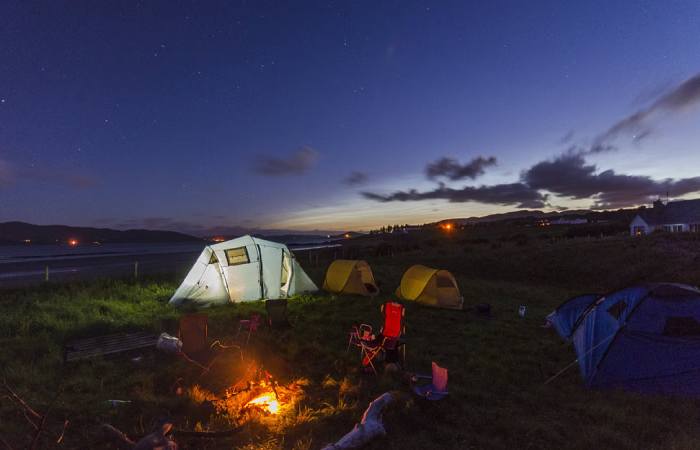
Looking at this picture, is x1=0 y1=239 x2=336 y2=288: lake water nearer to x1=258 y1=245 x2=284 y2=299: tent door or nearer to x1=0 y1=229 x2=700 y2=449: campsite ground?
x1=258 y1=245 x2=284 y2=299: tent door

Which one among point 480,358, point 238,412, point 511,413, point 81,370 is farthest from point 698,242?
point 81,370

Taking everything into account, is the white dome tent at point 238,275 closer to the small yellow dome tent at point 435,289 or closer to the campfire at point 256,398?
the small yellow dome tent at point 435,289

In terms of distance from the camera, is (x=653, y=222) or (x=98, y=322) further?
(x=653, y=222)

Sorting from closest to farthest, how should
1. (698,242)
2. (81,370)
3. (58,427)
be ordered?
(58,427) < (81,370) < (698,242)

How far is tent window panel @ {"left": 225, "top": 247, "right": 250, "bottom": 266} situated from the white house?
154 ft

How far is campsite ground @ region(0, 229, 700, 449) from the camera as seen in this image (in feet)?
15.2

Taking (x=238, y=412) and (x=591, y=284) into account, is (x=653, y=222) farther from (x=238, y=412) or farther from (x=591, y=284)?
(x=238, y=412)

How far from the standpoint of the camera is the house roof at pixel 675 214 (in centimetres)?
4447

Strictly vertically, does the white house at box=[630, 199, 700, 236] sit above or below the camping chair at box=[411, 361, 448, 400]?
above

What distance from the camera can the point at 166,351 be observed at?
7742 millimetres

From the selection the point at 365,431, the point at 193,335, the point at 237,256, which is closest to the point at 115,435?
the point at 365,431

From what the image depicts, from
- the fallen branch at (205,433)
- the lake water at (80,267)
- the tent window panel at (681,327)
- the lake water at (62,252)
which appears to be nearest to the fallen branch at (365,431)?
the fallen branch at (205,433)

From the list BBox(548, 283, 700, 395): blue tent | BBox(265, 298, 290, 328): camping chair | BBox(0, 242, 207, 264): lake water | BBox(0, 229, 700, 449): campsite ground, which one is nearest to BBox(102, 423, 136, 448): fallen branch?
BBox(0, 229, 700, 449): campsite ground

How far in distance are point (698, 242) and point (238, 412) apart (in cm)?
3221
